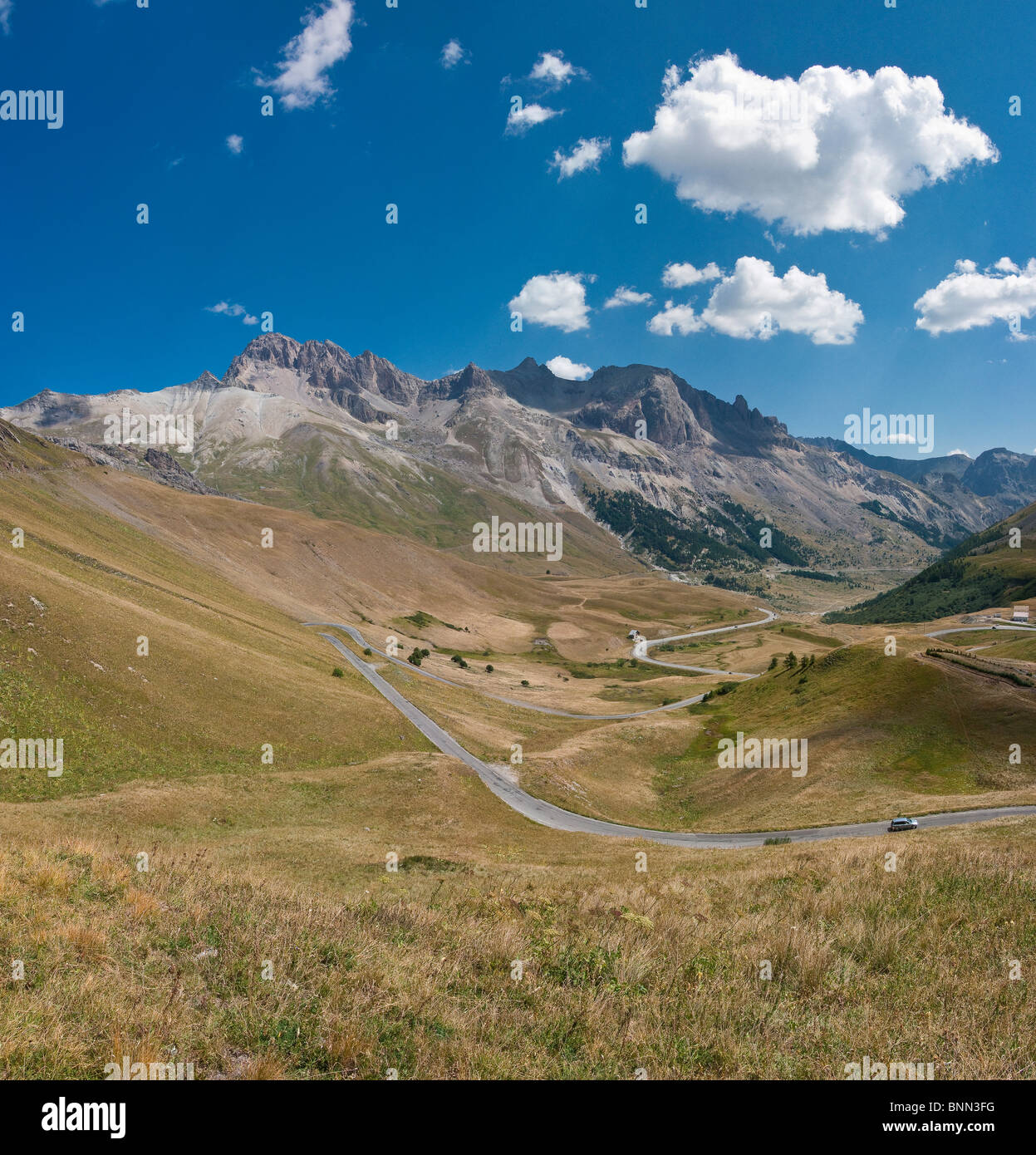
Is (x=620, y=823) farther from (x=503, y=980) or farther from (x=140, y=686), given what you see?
(x=503, y=980)

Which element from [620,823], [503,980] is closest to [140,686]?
[620,823]

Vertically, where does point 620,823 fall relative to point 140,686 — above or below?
below

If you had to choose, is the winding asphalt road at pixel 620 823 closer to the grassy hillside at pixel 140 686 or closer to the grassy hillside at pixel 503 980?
the grassy hillside at pixel 140 686

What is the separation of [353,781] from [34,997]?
38.6m

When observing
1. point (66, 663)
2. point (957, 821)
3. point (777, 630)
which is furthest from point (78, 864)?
point (777, 630)

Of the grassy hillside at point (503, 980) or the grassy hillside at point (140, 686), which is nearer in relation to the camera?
the grassy hillside at point (503, 980)

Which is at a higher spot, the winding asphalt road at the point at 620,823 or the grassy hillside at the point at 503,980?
the grassy hillside at the point at 503,980

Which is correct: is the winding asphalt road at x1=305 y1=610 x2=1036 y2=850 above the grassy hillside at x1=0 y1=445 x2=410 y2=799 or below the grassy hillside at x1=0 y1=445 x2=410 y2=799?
below

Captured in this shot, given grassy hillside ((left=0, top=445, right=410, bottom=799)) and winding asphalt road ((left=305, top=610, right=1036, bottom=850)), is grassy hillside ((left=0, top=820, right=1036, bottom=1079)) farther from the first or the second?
grassy hillside ((left=0, top=445, right=410, bottom=799))

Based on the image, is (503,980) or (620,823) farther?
(620,823)

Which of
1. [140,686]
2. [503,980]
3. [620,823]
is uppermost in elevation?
[140,686]

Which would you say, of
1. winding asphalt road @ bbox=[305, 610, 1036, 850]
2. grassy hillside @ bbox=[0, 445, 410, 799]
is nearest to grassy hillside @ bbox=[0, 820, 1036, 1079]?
winding asphalt road @ bbox=[305, 610, 1036, 850]

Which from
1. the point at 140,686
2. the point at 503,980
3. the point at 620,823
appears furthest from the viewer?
the point at 620,823

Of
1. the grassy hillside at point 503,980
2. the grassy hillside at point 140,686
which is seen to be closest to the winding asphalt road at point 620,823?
the grassy hillside at point 140,686
